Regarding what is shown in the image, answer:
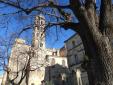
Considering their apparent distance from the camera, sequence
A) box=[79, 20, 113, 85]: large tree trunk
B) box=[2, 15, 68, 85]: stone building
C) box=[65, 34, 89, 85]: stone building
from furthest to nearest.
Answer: box=[65, 34, 89, 85]: stone building
box=[2, 15, 68, 85]: stone building
box=[79, 20, 113, 85]: large tree trunk

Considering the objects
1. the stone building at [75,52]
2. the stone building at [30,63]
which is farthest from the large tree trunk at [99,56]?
the stone building at [75,52]

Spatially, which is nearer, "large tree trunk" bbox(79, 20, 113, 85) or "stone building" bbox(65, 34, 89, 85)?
"large tree trunk" bbox(79, 20, 113, 85)

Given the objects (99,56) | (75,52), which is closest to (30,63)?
(75,52)

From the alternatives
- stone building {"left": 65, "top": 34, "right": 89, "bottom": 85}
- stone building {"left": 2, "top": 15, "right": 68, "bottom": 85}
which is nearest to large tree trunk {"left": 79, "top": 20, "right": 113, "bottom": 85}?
stone building {"left": 2, "top": 15, "right": 68, "bottom": 85}

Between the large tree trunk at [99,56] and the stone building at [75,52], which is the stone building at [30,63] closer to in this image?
the stone building at [75,52]

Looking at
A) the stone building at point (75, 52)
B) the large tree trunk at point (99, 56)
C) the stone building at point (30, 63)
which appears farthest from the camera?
the stone building at point (75, 52)

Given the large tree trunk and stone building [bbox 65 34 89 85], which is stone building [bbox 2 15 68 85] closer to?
stone building [bbox 65 34 89 85]

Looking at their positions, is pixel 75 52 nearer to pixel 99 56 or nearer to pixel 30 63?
pixel 30 63

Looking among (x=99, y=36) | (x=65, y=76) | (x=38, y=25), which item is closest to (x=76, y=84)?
(x=65, y=76)

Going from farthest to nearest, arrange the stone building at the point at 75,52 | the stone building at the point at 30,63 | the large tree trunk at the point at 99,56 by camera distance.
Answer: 1. the stone building at the point at 75,52
2. the stone building at the point at 30,63
3. the large tree trunk at the point at 99,56

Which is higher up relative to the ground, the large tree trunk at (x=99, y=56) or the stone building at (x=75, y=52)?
the stone building at (x=75, y=52)

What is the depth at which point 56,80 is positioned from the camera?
123ft

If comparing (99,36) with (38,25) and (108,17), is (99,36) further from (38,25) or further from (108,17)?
(38,25)

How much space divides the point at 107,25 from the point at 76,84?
93.9ft
